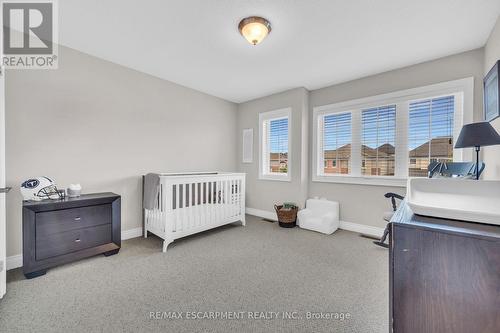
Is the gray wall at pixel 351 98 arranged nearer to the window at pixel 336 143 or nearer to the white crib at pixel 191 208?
the window at pixel 336 143

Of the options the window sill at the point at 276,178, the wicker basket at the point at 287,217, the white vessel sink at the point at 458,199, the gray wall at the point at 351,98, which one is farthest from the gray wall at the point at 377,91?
the white vessel sink at the point at 458,199

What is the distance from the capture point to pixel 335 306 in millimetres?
1605

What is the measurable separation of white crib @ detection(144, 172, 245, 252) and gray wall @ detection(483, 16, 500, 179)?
293 cm

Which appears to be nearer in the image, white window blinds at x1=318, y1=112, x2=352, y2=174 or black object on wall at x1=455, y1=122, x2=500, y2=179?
black object on wall at x1=455, y1=122, x2=500, y2=179

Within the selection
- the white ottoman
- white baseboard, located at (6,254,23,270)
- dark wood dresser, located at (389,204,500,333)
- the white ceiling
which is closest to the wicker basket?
the white ottoman

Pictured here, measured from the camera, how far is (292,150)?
148 inches

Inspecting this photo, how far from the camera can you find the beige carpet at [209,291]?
1.43 metres

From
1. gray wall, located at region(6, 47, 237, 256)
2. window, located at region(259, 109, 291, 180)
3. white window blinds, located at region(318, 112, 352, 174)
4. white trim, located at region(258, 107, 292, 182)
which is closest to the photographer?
gray wall, located at region(6, 47, 237, 256)

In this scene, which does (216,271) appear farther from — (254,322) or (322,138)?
(322,138)

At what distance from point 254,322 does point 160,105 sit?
309 cm

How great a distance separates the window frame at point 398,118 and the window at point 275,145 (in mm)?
511

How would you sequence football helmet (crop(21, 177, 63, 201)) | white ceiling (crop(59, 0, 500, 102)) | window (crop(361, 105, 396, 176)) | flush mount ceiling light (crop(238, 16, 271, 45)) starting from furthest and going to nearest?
window (crop(361, 105, 396, 176)), football helmet (crop(21, 177, 63, 201)), flush mount ceiling light (crop(238, 16, 271, 45)), white ceiling (crop(59, 0, 500, 102))

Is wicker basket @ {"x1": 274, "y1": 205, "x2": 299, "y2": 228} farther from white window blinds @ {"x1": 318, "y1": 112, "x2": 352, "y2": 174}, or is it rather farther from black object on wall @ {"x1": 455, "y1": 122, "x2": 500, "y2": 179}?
black object on wall @ {"x1": 455, "y1": 122, "x2": 500, "y2": 179}

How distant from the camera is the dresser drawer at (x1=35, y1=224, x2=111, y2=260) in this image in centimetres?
200
